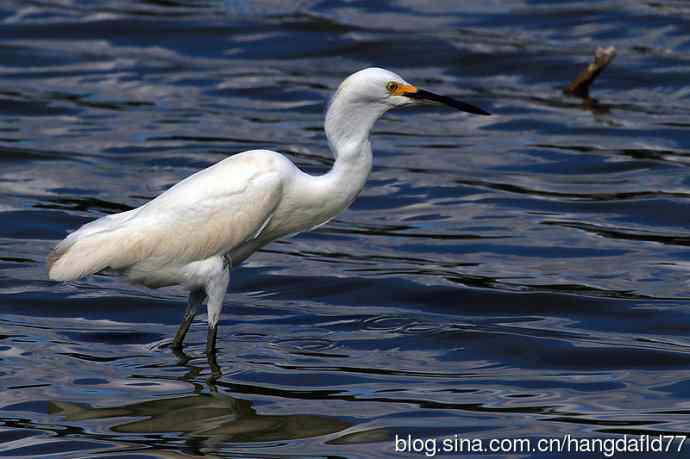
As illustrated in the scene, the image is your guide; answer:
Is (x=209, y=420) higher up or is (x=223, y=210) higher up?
(x=223, y=210)

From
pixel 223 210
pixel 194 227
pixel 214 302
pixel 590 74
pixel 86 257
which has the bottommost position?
pixel 214 302

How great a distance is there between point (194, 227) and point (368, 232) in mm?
4307

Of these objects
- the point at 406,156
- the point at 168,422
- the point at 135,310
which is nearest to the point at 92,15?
the point at 406,156

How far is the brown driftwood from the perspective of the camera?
17.7m

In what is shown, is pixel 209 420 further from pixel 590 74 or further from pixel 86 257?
pixel 590 74

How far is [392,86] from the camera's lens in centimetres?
945

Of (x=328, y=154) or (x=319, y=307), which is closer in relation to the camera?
(x=319, y=307)

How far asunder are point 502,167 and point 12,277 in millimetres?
5677

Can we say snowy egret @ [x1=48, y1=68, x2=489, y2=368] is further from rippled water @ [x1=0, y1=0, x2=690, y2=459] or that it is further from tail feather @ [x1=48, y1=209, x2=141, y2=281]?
rippled water @ [x1=0, y1=0, x2=690, y2=459]

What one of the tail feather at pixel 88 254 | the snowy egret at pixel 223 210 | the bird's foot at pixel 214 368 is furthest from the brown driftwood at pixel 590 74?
the tail feather at pixel 88 254

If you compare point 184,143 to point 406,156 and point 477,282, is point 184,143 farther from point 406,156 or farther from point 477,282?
point 477,282

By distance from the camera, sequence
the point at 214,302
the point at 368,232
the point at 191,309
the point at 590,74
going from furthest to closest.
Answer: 1. the point at 590,74
2. the point at 368,232
3. the point at 191,309
4. the point at 214,302

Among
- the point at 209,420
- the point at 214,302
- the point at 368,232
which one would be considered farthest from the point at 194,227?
the point at 368,232

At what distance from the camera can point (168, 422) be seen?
8.55 m
